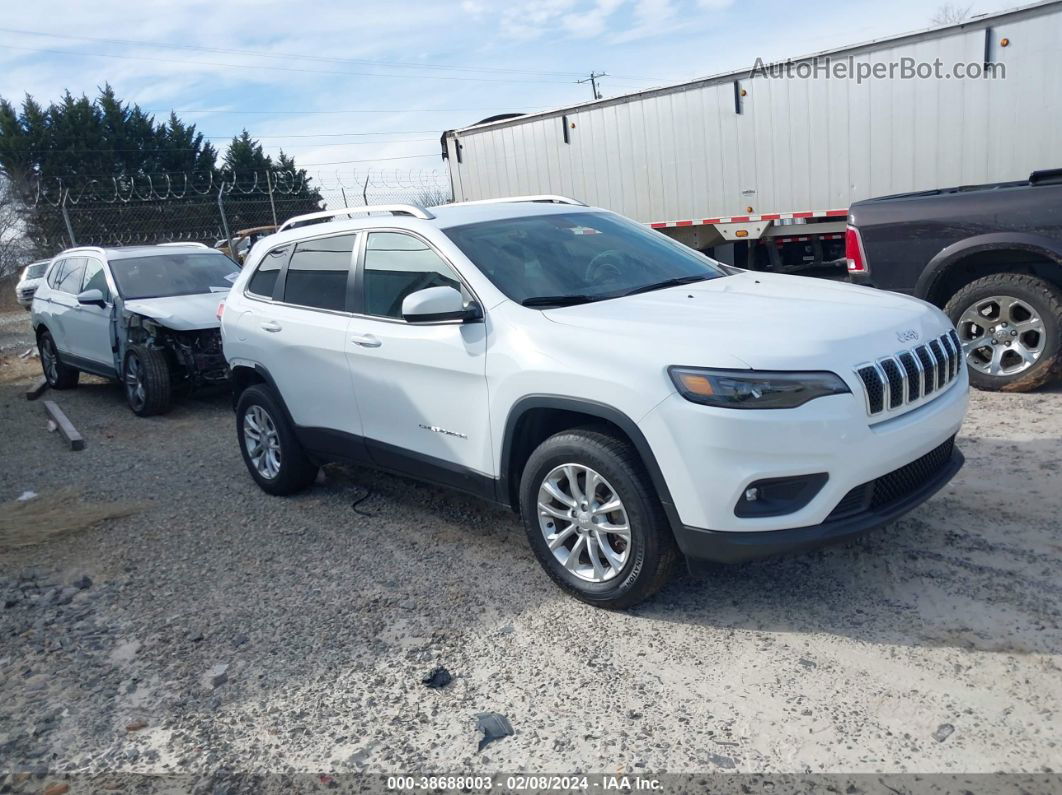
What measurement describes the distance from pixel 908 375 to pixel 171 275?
8.27 meters

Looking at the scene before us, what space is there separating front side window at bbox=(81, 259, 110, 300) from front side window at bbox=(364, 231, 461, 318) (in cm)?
578

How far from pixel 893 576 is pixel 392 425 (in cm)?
257

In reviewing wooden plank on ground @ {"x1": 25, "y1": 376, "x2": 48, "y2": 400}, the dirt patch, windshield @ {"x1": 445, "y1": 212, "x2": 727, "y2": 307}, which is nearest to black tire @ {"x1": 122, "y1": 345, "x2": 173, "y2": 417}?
the dirt patch

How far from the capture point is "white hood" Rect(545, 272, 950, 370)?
10.9 ft

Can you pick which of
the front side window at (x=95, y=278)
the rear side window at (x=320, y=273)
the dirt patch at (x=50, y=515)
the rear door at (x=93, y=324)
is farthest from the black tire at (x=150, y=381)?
the rear side window at (x=320, y=273)

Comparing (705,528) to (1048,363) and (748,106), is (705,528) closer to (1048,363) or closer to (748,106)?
(1048,363)

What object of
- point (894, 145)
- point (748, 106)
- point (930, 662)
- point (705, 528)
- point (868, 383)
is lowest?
point (930, 662)

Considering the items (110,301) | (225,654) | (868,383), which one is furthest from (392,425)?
(110,301)

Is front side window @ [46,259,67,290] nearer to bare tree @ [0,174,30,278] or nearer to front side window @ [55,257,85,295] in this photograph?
front side window @ [55,257,85,295]

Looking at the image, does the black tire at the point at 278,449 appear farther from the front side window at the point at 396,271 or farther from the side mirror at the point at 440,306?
the side mirror at the point at 440,306

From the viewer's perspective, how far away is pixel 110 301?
366 inches

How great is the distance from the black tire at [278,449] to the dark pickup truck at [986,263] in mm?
4524

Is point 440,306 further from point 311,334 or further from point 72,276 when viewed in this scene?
point 72,276

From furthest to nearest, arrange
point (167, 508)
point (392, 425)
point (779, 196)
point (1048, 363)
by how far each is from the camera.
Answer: point (779, 196) → point (1048, 363) → point (167, 508) → point (392, 425)
